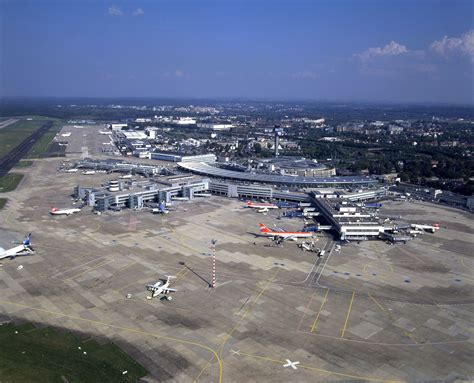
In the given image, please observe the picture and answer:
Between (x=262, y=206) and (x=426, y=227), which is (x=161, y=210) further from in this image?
(x=426, y=227)

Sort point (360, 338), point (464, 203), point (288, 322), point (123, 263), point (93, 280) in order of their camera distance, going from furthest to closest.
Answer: point (464, 203) < point (123, 263) < point (93, 280) < point (288, 322) < point (360, 338)

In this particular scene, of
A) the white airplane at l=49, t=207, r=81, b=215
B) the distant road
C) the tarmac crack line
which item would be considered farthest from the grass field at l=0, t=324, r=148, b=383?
the distant road

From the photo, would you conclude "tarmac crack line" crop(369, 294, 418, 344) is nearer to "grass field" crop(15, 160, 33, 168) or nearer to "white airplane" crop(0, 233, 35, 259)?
"white airplane" crop(0, 233, 35, 259)

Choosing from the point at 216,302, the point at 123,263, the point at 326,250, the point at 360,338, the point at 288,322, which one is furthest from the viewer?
the point at 326,250

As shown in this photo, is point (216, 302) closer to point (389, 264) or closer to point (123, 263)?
point (123, 263)

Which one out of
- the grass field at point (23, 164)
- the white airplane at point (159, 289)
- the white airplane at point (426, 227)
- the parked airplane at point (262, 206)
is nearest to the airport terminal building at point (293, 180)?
the parked airplane at point (262, 206)

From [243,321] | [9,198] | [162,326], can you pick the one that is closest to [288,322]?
[243,321]
